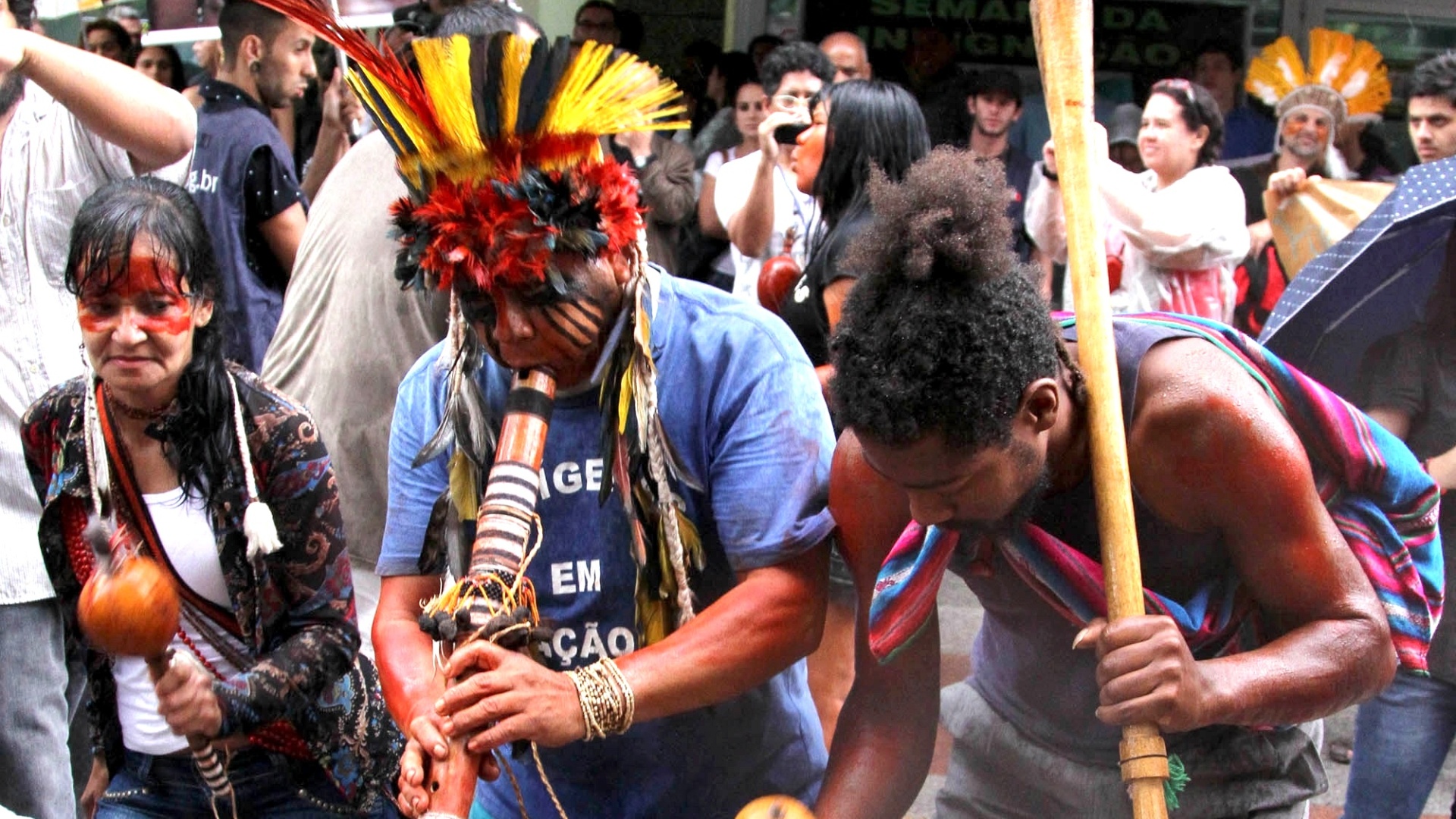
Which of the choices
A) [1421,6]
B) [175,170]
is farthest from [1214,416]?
[1421,6]

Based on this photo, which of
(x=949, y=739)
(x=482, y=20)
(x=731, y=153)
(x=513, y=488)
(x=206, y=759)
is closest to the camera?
(x=513, y=488)

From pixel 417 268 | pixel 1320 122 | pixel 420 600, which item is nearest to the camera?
pixel 417 268

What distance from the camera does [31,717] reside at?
3.54 meters

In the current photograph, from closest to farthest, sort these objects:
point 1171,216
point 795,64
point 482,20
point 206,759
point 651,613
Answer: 1. point 651,613
2. point 206,759
3. point 482,20
4. point 1171,216
5. point 795,64

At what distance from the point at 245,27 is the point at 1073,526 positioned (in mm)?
3381

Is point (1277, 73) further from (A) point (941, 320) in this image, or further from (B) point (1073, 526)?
(A) point (941, 320)

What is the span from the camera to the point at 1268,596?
229 cm

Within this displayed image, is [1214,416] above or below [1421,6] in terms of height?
below

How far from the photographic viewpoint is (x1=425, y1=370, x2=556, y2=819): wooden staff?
6.94ft

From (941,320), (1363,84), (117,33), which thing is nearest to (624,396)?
(941,320)

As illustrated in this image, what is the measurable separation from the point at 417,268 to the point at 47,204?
5.13 ft

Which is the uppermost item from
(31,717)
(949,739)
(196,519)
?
(196,519)

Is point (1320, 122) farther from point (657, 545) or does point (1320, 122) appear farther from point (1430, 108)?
point (657, 545)

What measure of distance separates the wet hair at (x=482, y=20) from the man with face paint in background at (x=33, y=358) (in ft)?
2.59
